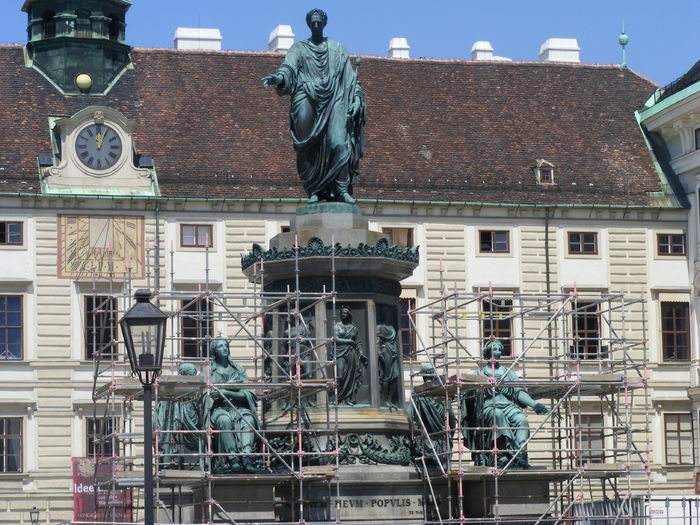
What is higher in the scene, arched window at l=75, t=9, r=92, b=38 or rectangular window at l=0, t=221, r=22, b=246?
arched window at l=75, t=9, r=92, b=38

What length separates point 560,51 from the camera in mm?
73438

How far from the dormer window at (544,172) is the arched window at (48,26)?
15988mm

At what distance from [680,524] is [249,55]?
94.1ft

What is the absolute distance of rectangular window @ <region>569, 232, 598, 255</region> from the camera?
66.9 metres

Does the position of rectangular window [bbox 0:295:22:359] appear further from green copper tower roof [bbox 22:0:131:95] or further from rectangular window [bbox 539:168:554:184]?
rectangular window [bbox 539:168:554:184]

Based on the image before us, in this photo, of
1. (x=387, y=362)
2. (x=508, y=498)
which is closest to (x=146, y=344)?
(x=387, y=362)

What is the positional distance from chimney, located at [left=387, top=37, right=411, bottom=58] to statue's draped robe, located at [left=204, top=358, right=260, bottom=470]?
140ft

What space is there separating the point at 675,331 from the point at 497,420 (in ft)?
123

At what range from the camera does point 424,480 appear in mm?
29422

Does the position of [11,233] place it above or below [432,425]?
above

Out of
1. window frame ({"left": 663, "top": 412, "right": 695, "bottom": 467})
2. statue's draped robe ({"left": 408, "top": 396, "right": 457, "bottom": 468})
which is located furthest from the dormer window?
statue's draped robe ({"left": 408, "top": 396, "right": 457, "bottom": 468})

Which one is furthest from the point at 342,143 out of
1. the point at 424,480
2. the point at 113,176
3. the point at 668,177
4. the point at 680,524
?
the point at 668,177

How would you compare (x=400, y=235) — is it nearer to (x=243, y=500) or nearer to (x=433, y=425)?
(x=433, y=425)

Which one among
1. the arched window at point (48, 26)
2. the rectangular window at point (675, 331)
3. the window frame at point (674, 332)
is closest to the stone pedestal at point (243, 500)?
the arched window at point (48, 26)
